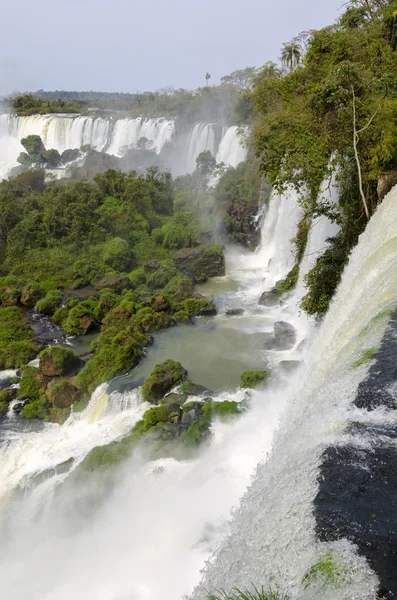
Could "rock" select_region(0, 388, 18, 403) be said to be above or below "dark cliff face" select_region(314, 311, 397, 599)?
below

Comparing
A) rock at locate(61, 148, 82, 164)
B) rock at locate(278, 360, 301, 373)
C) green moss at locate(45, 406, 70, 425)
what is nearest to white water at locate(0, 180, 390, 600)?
green moss at locate(45, 406, 70, 425)

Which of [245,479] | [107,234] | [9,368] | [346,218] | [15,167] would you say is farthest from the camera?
[15,167]

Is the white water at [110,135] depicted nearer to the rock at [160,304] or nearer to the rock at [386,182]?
the rock at [160,304]

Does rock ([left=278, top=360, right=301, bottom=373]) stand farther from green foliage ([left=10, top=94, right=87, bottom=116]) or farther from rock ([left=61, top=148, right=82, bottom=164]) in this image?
green foliage ([left=10, top=94, right=87, bottom=116])

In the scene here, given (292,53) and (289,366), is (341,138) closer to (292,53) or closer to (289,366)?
(289,366)

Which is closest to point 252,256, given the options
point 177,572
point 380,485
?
point 177,572

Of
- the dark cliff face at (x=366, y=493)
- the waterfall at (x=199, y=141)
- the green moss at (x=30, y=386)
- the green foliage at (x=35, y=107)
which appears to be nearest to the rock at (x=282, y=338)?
the green moss at (x=30, y=386)

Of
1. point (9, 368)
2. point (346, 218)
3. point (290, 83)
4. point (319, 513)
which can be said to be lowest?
point (9, 368)

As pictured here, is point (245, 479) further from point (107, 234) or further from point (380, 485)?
point (107, 234)
